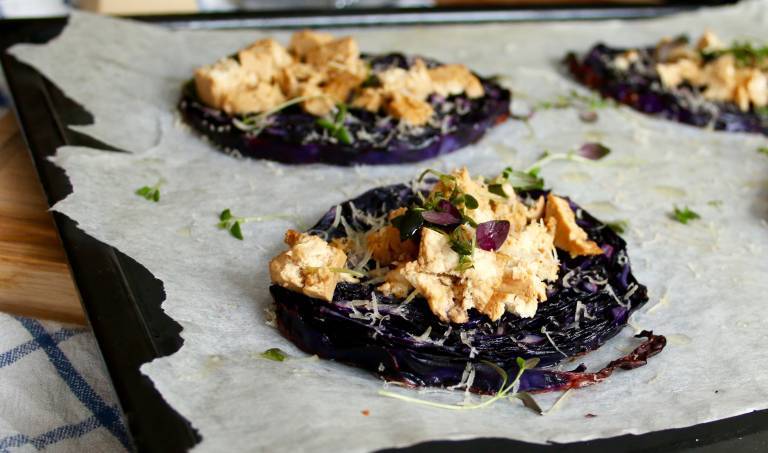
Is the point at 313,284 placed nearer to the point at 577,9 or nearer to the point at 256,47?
the point at 256,47

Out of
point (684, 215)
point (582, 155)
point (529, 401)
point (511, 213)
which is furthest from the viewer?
point (582, 155)

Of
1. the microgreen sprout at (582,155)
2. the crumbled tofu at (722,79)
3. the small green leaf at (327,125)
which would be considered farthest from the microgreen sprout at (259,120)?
the crumbled tofu at (722,79)

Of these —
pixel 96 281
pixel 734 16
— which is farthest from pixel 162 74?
pixel 734 16

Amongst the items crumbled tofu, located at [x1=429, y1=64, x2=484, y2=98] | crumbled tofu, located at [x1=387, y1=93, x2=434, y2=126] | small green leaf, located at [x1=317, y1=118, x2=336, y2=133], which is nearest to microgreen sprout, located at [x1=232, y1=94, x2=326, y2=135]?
small green leaf, located at [x1=317, y1=118, x2=336, y2=133]

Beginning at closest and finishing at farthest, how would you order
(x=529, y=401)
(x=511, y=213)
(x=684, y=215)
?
(x=529, y=401), (x=511, y=213), (x=684, y=215)

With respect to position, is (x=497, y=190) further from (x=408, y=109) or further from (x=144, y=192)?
(x=144, y=192)

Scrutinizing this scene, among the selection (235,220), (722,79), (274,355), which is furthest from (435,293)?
(722,79)
